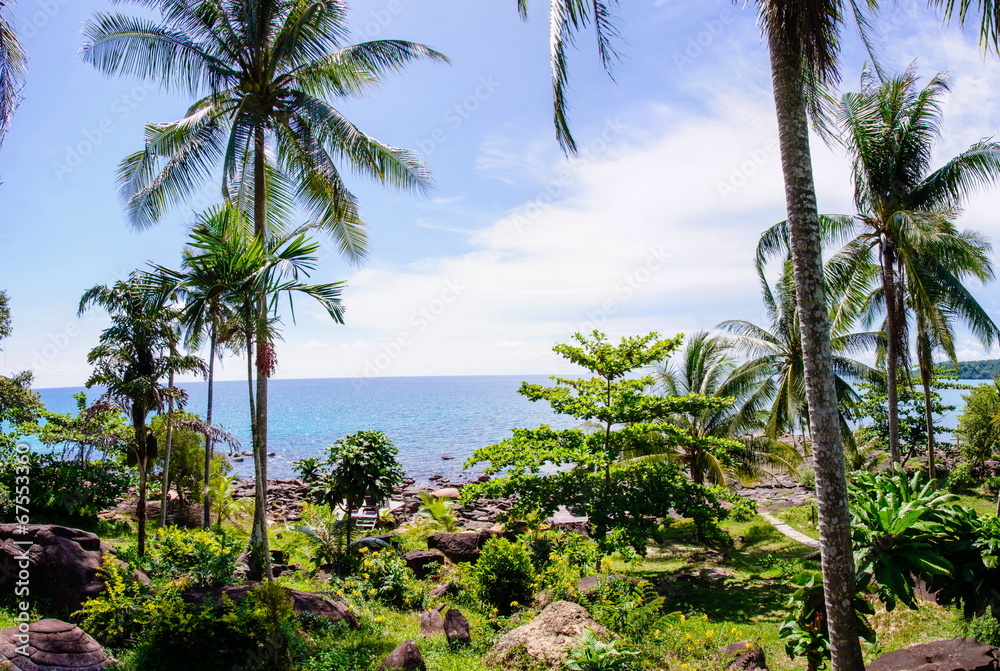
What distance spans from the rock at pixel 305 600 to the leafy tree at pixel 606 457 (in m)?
3.82

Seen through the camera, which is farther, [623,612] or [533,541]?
[533,541]

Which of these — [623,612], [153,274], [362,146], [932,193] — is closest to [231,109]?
[362,146]

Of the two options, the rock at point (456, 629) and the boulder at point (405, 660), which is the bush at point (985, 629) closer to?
the rock at point (456, 629)

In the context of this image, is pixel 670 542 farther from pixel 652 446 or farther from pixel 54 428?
pixel 54 428

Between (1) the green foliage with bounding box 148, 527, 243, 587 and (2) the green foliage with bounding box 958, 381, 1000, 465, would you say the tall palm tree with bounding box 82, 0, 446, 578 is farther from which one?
(2) the green foliage with bounding box 958, 381, 1000, 465

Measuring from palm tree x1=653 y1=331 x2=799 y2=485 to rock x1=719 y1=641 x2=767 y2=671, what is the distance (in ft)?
37.2

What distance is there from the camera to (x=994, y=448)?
22312 mm

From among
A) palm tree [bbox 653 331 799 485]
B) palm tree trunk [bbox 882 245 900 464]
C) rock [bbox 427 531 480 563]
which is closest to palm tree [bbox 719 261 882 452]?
palm tree [bbox 653 331 799 485]

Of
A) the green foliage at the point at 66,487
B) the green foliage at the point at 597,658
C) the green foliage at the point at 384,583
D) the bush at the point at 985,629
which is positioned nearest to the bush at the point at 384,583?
the green foliage at the point at 384,583

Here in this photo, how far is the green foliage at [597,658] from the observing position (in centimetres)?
585

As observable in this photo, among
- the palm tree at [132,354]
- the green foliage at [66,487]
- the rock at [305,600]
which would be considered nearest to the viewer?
the rock at [305,600]

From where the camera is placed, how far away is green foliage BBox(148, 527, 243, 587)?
7.63 meters

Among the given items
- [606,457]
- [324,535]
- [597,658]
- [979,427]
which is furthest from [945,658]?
[979,427]

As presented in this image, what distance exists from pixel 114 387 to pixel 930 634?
48.5 ft
